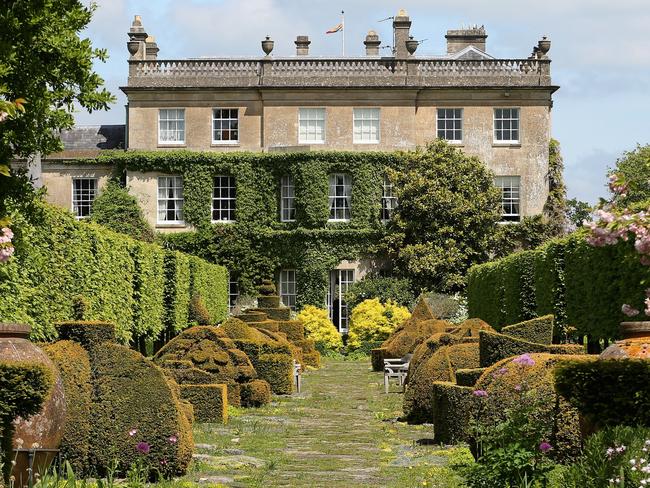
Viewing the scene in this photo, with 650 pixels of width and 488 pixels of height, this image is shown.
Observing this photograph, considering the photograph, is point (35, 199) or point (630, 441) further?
point (35, 199)

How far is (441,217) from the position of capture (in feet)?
146

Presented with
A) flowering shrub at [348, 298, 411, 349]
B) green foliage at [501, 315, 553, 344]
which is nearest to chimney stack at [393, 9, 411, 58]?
flowering shrub at [348, 298, 411, 349]

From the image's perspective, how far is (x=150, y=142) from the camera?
47406mm

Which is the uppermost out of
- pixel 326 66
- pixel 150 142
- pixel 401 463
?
pixel 326 66

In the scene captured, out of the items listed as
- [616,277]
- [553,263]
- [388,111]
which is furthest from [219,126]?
[616,277]

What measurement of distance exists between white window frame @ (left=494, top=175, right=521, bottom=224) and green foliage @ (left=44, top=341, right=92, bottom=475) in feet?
119

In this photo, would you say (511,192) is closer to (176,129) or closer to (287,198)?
(287,198)

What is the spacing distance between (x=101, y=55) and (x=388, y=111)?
31.6m

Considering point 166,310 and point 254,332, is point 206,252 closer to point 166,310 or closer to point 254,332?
point 166,310

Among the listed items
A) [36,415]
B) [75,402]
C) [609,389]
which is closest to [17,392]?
[36,415]

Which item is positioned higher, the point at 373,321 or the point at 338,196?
the point at 338,196

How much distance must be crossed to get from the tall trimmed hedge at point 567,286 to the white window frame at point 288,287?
34.9ft

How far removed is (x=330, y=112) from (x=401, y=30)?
15.5ft

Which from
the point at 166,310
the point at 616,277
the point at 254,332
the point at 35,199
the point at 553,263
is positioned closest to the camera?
the point at 35,199
